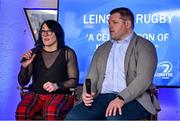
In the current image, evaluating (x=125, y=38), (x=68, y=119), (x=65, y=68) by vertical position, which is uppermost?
(x=125, y=38)

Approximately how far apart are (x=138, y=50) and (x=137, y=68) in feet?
0.61

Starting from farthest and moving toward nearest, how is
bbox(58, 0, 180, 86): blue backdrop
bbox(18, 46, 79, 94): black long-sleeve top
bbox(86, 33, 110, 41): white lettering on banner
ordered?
1. bbox(86, 33, 110, 41): white lettering on banner
2. bbox(58, 0, 180, 86): blue backdrop
3. bbox(18, 46, 79, 94): black long-sleeve top

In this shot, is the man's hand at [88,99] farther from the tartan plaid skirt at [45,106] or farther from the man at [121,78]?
the tartan plaid skirt at [45,106]

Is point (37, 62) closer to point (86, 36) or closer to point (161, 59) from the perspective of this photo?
point (86, 36)

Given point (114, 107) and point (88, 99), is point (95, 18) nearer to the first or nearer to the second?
point (88, 99)

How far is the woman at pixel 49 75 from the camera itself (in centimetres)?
439

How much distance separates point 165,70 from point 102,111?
1.44 metres

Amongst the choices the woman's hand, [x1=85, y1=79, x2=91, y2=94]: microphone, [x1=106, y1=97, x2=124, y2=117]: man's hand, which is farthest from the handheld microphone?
the woman's hand

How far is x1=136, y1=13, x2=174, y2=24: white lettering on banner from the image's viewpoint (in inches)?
206

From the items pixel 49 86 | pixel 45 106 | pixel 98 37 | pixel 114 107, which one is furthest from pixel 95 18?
pixel 114 107

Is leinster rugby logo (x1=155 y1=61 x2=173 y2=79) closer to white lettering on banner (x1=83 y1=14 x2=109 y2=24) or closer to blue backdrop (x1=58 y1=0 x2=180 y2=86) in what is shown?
blue backdrop (x1=58 y1=0 x2=180 y2=86)

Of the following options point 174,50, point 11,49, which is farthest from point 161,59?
point 11,49

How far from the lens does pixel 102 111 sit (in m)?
4.09

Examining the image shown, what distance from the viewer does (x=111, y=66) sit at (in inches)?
168
